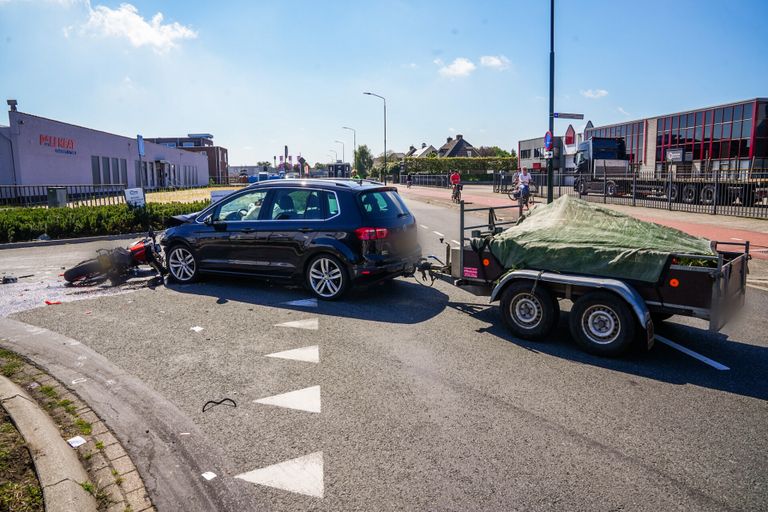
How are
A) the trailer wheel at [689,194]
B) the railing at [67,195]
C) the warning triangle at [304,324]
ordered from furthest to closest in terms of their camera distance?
the trailer wheel at [689,194]
the railing at [67,195]
the warning triangle at [304,324]

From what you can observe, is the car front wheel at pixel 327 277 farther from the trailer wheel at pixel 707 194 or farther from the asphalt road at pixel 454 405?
the trailer wheel at pixel 707 194

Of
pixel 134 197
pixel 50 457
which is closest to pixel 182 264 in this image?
pixel 50 457

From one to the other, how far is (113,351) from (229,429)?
7.86 ft

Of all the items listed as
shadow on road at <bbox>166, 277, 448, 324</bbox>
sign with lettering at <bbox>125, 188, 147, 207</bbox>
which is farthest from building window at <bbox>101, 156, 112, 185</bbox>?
shadow on road at <bbox>166, 277, 448, 324</bbox>

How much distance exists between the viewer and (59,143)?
100ft

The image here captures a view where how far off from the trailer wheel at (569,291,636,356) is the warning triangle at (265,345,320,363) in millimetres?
2604

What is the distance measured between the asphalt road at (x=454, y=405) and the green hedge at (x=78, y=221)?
8.84m

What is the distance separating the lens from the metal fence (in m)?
19.3

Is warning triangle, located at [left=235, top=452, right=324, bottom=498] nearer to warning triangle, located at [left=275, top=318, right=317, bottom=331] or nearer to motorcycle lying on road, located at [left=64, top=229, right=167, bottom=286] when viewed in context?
warning triangle, located at [left=275, top=318, right=317, bottom=331]

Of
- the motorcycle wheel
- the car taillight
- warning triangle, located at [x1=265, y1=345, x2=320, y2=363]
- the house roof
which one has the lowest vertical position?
warning triangle, located at [x1=265, y1=345, x2=320, y2=363]

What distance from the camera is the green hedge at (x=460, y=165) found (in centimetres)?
7956

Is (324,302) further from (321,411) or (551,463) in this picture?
(551,463)

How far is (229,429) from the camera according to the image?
4.02 m

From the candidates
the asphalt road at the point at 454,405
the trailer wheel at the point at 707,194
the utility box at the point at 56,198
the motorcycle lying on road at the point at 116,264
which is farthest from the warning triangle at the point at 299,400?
the trailer wheel at the point at 707,194
